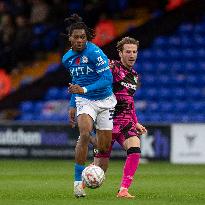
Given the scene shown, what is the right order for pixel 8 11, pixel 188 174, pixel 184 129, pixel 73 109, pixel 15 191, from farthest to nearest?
pixel 8 11
pixel 184 129
pixel 188 174
pixel 15 191
pixel 73 109

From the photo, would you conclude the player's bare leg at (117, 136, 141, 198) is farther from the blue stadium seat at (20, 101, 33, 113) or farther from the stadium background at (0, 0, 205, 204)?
the blue stadium seat at (20, 101, 33, 113)

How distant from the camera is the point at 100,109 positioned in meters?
10.1

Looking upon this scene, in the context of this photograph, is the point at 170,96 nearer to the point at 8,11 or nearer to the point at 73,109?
the point at 8,11

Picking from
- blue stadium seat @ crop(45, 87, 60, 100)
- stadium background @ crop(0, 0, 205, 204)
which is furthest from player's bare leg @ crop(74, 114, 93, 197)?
blue stadium seat @ crop(45, 87, 60, 100)

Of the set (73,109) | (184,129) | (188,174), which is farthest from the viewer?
(184,129)

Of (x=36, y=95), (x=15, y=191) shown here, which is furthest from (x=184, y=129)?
(x=15, y=191)

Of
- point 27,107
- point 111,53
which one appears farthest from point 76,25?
point 111,53

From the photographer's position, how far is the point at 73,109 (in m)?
10.3

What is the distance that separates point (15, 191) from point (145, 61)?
13919 millimetres

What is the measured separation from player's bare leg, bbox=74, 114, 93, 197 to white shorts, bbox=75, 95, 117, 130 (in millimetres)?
130

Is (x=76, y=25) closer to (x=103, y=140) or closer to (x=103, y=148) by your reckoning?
(x=103, y=140)

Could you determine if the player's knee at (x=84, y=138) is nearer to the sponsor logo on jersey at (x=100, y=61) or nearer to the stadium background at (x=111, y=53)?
the sponsor logo on jersey at (x=100, y=61)

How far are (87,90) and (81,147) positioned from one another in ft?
2.10

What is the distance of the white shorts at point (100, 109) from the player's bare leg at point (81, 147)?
13cm
